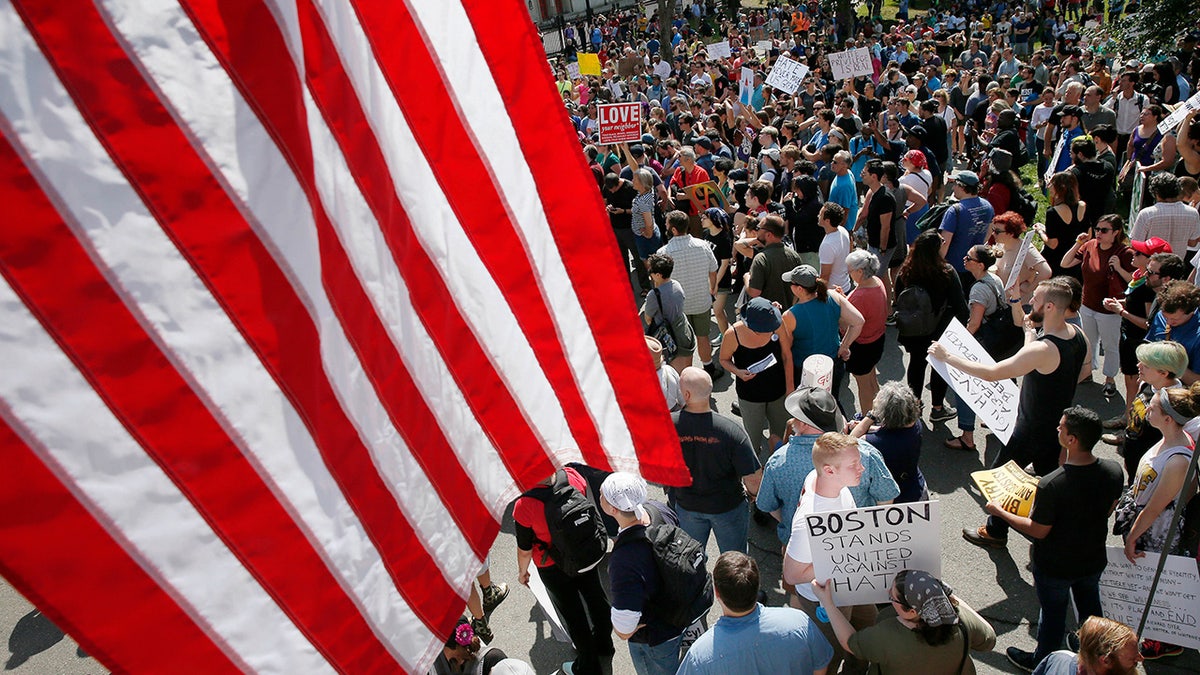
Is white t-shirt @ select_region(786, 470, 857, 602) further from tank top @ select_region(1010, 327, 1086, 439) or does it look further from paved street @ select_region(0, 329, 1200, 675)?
tank top @ select_region(1010, 327, 1086, 439)

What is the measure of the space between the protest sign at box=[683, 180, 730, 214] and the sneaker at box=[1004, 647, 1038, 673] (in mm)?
6594

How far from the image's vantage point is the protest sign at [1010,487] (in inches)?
191

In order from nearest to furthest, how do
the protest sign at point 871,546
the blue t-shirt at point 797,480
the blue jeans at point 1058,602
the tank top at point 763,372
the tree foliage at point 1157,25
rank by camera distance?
the protest sign at point 871,546 → the blue jeans at point 1058,602 → the blue t-shirt at point 797,480 → the tank top at point 763,372 → the tree foliage at point 1157,25

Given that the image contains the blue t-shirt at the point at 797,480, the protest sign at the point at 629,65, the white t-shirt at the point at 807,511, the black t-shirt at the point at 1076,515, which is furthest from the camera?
the protest sign at the point at 629,65

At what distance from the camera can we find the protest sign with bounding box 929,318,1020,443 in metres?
6.08

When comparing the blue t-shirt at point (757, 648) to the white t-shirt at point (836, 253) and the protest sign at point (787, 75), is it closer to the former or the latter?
the white t-shirt at point (836, 253)

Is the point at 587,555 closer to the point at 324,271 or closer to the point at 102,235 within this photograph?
the point at 324,271

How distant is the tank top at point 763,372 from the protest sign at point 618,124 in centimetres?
614

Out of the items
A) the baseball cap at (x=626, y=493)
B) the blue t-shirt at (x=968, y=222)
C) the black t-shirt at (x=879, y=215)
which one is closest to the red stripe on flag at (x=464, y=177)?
the baseball cap at (x=626, y=493)

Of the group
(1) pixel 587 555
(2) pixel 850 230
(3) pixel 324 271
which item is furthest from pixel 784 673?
(2) pixel 850 230

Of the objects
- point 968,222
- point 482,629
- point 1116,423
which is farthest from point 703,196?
point 482,629

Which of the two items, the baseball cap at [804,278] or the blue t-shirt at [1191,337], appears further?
the baseball cap at [804,278]

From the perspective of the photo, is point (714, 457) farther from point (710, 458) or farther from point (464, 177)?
point (464, 177)

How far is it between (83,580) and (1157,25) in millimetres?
17269
